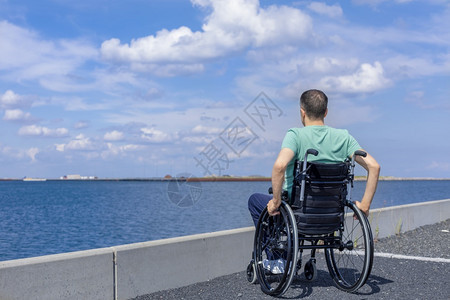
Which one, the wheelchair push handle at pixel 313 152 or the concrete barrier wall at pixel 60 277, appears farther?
the wheelchair push handle at pixel 313 152

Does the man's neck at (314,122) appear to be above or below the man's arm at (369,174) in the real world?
above

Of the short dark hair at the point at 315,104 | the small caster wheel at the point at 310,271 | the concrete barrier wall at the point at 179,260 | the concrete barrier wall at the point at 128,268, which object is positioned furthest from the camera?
the small caster wheel at the point at 310,271

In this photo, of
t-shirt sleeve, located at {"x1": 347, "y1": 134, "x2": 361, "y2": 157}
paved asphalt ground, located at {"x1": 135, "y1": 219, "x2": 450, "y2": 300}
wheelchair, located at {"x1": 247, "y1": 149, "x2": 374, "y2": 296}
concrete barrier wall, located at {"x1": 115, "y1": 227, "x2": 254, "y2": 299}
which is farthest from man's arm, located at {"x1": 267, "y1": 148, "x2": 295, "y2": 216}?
concrete barrier wall, located at {"x1": 115, "y1": 227, "x2": 254, "y2": 299}

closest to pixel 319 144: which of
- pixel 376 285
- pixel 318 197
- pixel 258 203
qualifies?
pixel 318 197

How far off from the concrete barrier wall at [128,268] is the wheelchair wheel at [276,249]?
0.77 metres

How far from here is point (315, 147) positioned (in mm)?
4637

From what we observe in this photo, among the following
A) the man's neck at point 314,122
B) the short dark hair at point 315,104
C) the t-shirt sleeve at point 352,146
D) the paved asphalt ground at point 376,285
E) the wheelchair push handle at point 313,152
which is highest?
the short dark hair at point 315,104

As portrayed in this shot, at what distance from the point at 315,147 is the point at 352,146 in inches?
16.6

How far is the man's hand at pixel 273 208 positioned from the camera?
4.61 m

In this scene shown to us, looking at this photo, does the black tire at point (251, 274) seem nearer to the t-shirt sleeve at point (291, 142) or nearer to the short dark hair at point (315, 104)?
the t-shirt sleeve at point (291, 142)

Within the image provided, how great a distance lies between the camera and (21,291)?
4152 millimetres

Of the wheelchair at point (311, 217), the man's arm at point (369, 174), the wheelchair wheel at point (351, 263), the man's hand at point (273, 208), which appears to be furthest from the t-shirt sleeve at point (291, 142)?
the wheelchair wheel at point (351, 263)

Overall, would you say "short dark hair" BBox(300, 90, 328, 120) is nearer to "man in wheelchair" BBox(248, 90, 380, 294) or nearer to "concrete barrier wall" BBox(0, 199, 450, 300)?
"man in wheelchair" BBox(248, 90, 380, 294)

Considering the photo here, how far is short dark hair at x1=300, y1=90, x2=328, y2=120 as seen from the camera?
4.78 meters
